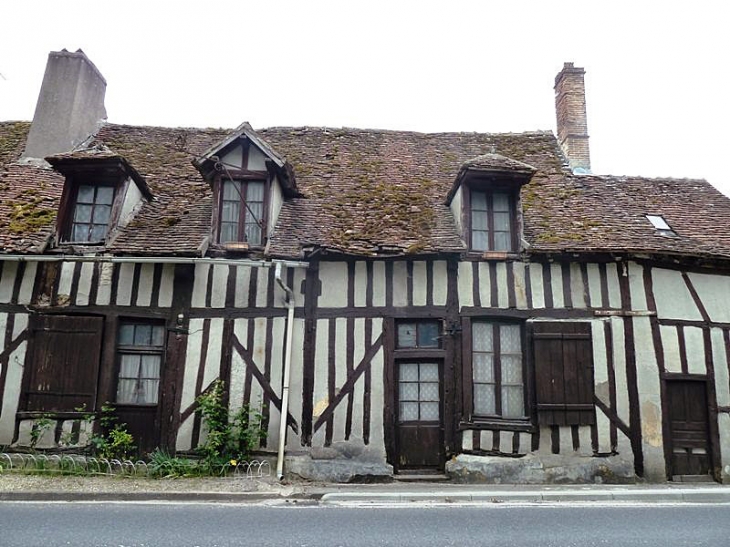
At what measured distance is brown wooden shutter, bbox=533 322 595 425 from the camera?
7.64 metres

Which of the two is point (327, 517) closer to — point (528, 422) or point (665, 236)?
point (528, 422)

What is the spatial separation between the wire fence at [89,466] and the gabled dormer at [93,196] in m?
3.10

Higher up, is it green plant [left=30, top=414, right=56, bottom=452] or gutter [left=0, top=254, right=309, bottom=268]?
gutter [left=0, top=254, right=309, bottom=268]

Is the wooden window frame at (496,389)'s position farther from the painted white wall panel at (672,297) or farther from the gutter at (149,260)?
the gutter at (149,260)

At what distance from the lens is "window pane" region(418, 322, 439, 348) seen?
317 inches

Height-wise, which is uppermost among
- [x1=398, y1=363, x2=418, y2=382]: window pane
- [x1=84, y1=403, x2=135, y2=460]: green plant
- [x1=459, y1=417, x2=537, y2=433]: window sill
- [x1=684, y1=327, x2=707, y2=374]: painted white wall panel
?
[x1=684, y1=327, x2=707, y2=374]: painted white wall panel

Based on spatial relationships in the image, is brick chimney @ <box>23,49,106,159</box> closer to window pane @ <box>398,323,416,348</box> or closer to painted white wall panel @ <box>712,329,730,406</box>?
window pane @ <box>398,323,416,348</box>

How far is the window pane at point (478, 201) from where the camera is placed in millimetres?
8523

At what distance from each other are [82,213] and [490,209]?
21.0 ft

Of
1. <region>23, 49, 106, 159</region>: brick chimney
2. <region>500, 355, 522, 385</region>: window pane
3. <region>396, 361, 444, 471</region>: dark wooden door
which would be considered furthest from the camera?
<region>23, 49, 106, 159</region>: brick chimney

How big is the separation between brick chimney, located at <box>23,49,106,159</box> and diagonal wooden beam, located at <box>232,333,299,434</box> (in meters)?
5.47

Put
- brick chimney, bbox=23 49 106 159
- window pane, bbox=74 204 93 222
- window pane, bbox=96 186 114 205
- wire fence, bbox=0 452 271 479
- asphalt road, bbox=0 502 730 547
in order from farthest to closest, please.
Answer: brick chimney, bbox=23 49 106 159, window pane, bbox=96 186 114 205, window pane, bbox=74 204 93 222, wire fence, bbox=0 452 271 479, asphalt road, bbox=0 502 730 547

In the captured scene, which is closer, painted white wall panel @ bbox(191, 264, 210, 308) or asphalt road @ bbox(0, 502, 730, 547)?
asphalt road @ bbox(0, 502, 730, 547)

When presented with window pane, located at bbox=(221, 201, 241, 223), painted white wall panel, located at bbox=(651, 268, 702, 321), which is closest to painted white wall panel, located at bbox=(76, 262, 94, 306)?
window pane, located at bbox=(221, 201, 241, 223)
